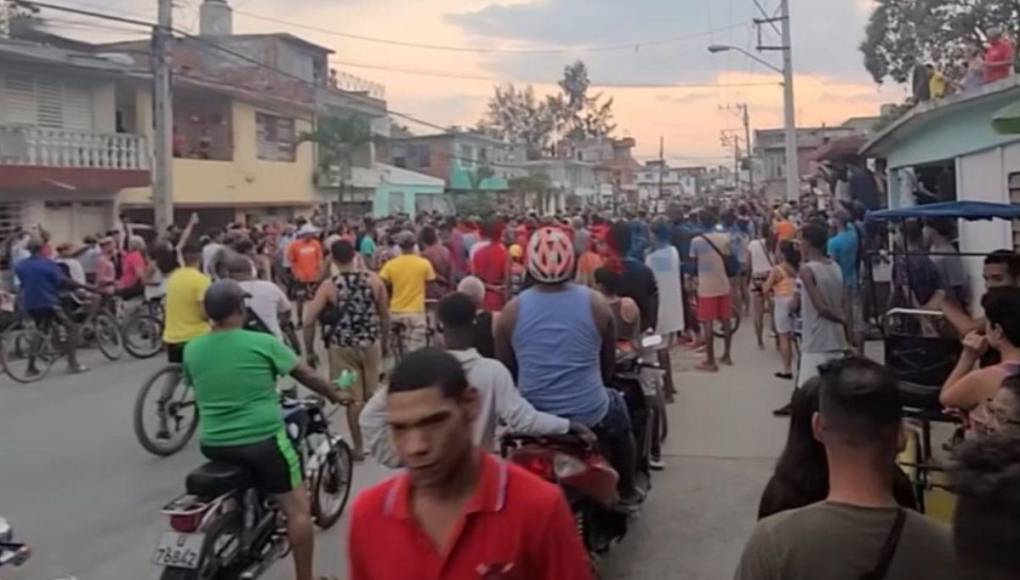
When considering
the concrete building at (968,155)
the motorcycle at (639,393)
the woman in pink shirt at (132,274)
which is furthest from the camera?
the woman in pink shirt at (132,274)

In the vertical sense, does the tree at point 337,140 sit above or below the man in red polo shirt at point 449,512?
above

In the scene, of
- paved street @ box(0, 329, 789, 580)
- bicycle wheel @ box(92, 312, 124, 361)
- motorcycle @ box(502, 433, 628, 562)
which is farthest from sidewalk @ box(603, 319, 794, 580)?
bicycle wheel @ box(92, 312, 124, 361)

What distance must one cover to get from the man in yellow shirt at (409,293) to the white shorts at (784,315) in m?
3.75

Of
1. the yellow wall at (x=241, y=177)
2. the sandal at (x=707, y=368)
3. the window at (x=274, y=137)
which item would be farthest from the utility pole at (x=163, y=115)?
the sandal at (x=707, y=368)

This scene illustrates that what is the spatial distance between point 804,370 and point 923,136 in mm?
9534

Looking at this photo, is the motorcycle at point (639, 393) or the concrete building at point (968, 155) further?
the concrete building at point (968, 155)

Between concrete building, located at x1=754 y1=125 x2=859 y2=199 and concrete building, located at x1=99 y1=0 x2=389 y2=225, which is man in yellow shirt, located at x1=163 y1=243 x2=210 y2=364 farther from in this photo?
concrete building, located at x1=754 y1=125 x2=859 y2=199

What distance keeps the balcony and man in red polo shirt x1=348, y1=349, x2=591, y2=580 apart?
877 inches

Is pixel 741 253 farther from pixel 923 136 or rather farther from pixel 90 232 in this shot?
pixel 90 232

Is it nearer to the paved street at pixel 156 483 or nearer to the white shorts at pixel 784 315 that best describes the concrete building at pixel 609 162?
the white shorts at pixel 784 315

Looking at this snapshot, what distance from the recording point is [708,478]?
25.8 ft

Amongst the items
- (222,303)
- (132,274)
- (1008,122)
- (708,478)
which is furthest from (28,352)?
Result: (1008,122)

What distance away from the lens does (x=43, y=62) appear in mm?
24391

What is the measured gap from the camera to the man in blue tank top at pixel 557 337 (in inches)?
206
